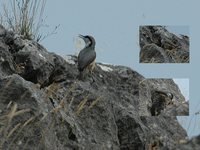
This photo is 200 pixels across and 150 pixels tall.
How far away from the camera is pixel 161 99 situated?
8.41 metres

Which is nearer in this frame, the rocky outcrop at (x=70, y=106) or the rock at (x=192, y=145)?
the rock at (x=192, y=145)

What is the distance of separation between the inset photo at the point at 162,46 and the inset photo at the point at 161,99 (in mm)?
349

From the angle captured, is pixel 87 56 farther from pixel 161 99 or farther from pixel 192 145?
pixel 192 145

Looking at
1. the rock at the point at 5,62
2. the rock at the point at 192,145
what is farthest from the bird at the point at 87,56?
the rock at the point at 192,145

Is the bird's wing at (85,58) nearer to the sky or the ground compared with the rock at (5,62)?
nearer to the ground

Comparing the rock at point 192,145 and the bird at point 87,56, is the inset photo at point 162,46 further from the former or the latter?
the rock at point 192,145

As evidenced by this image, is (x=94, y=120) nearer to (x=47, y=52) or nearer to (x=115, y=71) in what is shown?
(x=47, y=52)

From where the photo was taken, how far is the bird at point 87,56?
25.6ft

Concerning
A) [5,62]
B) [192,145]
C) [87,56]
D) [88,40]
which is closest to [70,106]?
[5,62]

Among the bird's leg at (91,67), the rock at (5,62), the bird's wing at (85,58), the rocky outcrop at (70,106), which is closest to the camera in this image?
the rocky outcrop at (70,106)

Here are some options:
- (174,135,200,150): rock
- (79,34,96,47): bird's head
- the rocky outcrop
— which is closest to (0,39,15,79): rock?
the rocky outcrop

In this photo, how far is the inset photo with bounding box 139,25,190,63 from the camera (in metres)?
9.03

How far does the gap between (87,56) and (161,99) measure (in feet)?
3.88

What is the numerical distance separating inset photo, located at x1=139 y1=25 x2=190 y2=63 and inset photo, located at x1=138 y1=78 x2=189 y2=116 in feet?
1.14
